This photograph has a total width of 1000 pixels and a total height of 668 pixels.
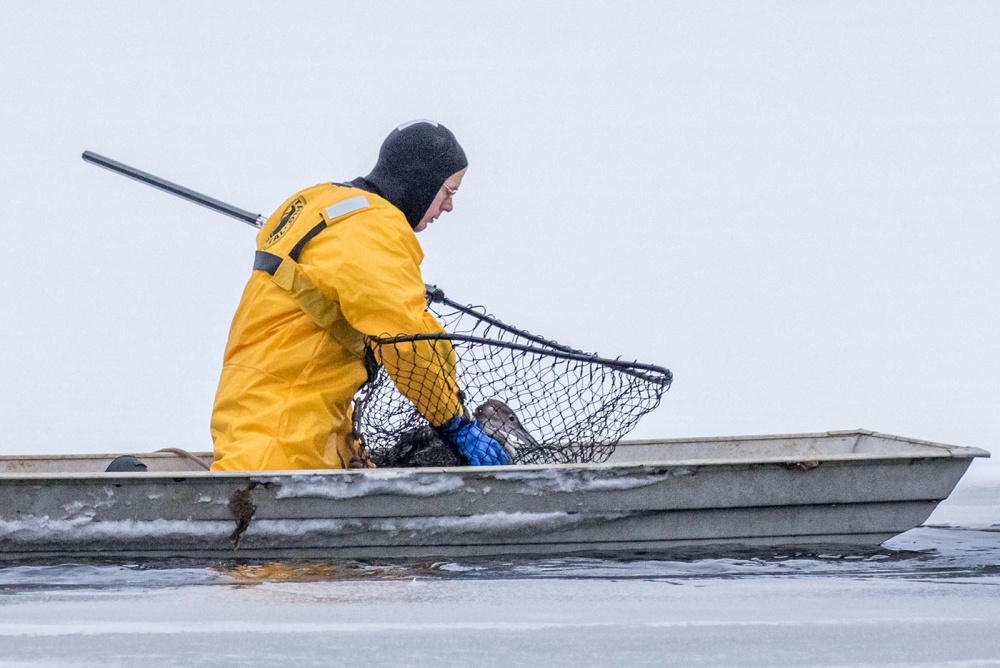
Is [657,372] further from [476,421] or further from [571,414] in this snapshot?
[476,421]

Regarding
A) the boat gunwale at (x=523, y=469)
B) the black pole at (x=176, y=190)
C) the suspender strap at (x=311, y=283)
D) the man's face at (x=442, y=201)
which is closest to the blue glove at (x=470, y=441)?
the boat gunwale at (x=523, y=469)

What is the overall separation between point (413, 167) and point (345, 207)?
425mm

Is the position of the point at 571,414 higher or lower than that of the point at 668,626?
higher

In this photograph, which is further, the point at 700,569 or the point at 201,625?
the point at 700,569

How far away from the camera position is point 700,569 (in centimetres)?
458

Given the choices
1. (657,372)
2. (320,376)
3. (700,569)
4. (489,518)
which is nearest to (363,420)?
(320,376)

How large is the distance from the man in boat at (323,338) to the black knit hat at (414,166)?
15 cm

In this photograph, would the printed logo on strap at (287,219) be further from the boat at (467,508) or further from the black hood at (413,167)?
the boat at (467,508)

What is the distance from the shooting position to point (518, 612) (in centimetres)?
372

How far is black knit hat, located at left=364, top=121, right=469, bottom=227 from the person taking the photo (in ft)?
17.0

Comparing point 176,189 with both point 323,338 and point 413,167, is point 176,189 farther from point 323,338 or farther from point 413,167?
point 323,338

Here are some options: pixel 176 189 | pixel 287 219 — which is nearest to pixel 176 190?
pixel 176 189

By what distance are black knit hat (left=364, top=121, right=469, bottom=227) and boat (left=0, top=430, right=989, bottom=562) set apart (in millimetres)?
1106

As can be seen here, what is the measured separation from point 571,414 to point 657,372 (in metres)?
0.37
